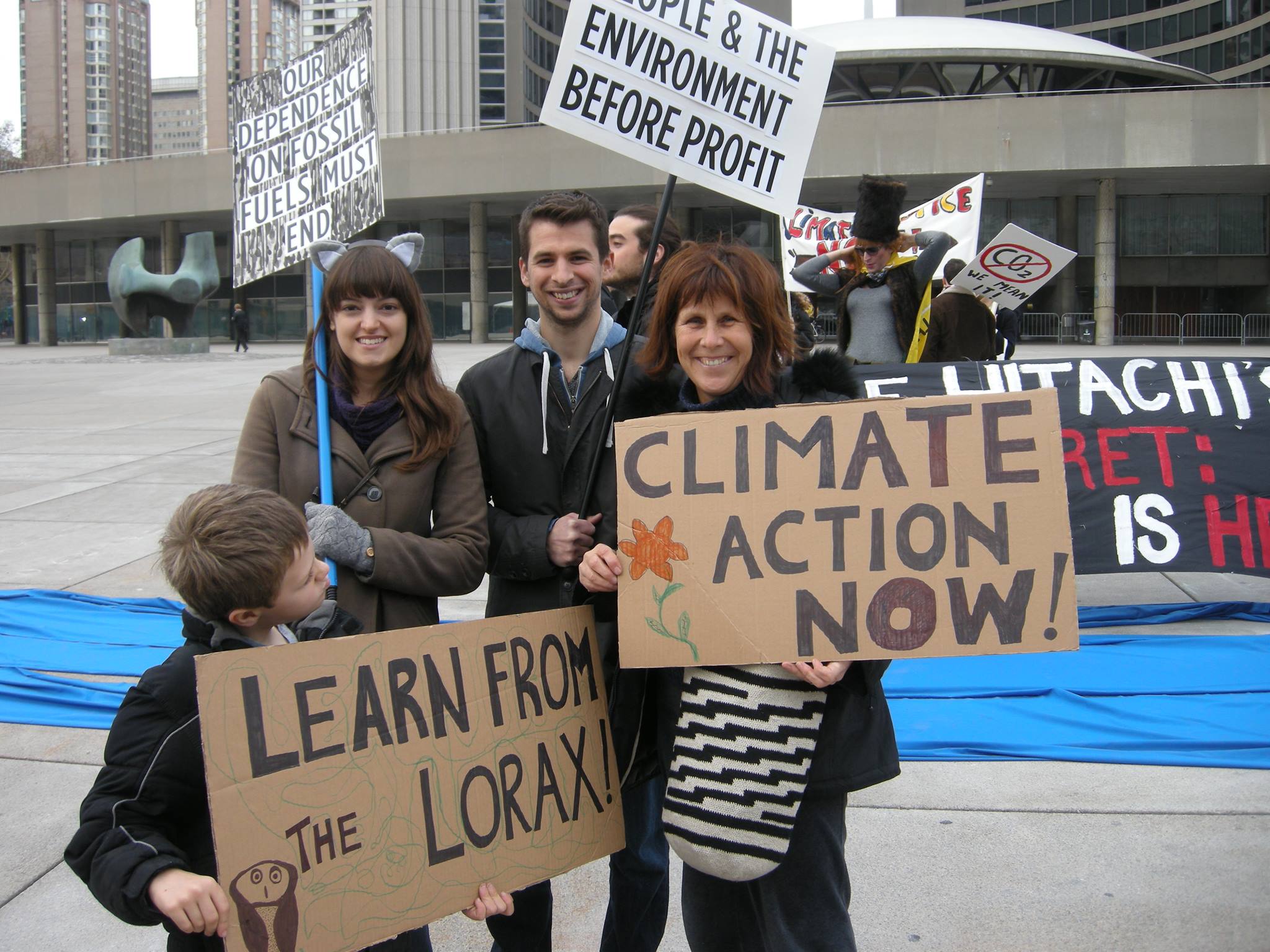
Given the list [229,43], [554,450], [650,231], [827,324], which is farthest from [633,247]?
[229,43]

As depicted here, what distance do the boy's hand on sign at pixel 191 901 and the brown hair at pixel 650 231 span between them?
2699mm

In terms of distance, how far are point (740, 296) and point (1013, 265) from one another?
20.9 feet

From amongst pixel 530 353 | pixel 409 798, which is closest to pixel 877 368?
pixel 530 353

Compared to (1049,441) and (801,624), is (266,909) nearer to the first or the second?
(801,624)

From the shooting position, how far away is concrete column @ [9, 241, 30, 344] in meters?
45.8

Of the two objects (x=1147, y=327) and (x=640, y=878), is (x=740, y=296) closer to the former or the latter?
(x=640, y=878)

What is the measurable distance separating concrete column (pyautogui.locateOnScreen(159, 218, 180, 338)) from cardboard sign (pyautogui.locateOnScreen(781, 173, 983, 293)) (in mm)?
35859

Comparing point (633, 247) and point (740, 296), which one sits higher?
point (633, 247)

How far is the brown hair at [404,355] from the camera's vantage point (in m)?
2.53

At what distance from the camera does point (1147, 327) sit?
38.7m

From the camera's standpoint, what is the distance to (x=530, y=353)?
2830 millimetres

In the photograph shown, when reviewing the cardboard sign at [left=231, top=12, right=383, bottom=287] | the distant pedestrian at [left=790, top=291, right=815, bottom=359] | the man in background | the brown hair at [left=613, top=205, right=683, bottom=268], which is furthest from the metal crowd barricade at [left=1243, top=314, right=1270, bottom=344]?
the cardboard sign at [left=231, top=12, right=383, bottom=287]

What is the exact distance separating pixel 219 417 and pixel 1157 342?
100.0 feet

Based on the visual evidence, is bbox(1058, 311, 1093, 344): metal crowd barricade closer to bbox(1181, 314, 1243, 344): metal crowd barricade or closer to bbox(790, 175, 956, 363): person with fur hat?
bbox(1181, 314, 1243, 344): metal crowd barricade
